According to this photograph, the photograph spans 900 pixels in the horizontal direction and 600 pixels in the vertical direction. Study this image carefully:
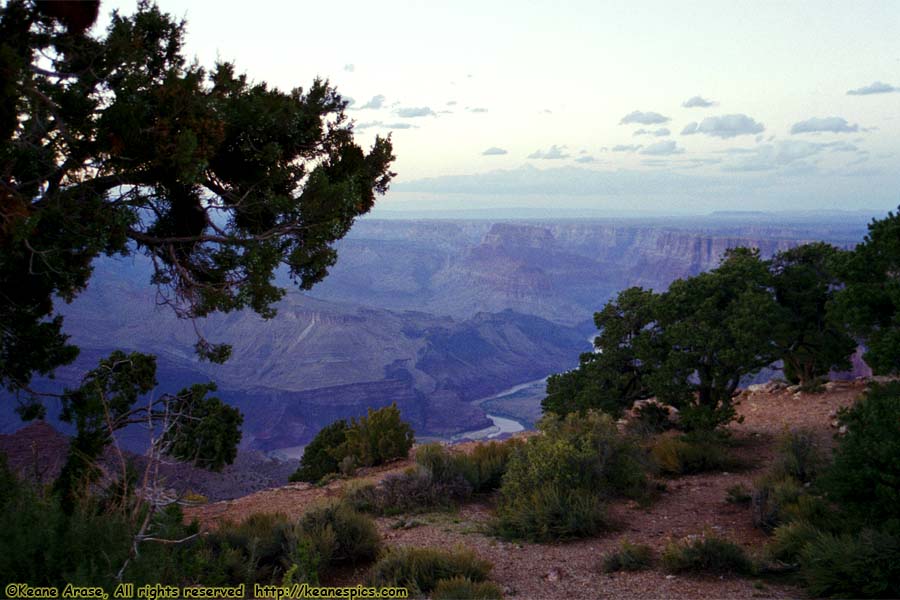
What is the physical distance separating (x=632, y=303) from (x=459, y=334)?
107 meters

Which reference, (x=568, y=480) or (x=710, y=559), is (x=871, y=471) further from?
(x=568, y=480)

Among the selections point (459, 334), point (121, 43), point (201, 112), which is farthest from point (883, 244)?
point (459, 334)

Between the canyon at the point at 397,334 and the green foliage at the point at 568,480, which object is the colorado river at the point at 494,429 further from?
the green foliage at the point at 568,480

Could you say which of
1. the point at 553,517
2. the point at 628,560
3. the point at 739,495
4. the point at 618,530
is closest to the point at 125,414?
the point at 553,517

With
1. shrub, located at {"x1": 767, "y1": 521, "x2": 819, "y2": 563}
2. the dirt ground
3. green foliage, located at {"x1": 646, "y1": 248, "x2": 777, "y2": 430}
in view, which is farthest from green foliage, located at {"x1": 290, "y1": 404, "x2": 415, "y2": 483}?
shrub, located at {"x1": 767, "y1": 521, "x2": 819, "y2": 563}

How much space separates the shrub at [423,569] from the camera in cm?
703

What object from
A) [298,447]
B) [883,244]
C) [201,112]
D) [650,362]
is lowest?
[298,447]

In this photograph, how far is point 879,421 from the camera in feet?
23.8

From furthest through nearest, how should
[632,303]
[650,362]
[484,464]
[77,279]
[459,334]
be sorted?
[459,334] → [632,303] → [650,362] → [484,464] → [77,279]

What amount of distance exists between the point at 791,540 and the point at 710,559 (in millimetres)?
975

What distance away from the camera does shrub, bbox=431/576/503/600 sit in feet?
20.8

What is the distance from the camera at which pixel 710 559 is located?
7.36 meters

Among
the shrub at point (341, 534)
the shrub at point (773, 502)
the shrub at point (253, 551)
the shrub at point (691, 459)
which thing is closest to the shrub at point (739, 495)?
the shrub at point (773, 502)

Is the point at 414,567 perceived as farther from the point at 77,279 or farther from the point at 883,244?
the point at 883,244
